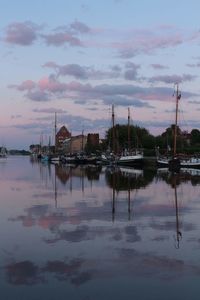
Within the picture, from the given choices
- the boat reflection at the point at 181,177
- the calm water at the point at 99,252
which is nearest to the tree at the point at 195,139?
the boat reflection at the point at 181,177

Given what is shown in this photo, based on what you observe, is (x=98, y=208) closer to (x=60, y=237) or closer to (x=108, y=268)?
(x=60, y=237)

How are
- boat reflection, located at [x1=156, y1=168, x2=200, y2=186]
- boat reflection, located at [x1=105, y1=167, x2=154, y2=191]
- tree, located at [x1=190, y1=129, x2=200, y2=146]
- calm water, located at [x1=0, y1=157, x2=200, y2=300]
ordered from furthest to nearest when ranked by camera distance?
tree, located at [x1=190, y1=129, x2=200, y2=146], boat reflection, located at [x1=156, y1=168, x2=200, y2=186], boat reflection, located at [x1=105, y1=167, x2=154, y2=191], calm water, located at [x1=0, y1=157, x2=200, y2=300]

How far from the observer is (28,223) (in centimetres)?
1919

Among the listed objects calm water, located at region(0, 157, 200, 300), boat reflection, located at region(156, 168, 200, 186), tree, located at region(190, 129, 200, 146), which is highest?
tree, located at region(190, 129, 200, 146)

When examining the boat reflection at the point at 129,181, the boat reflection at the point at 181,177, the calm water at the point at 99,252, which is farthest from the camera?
the boat reflection at the point at 181,177

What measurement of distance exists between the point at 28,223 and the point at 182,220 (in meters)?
6.09

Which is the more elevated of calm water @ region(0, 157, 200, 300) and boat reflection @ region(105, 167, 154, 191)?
calm water @ region(0, 157, 200, 300)

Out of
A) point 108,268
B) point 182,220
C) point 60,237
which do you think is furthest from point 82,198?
point 108,268

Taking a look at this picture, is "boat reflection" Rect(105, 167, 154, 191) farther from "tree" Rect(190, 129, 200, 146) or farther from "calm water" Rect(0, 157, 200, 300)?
"tree" Rect(190, 129, 200, 146)

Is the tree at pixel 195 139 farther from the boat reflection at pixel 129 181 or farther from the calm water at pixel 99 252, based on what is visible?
the calm water at pixel 99 252

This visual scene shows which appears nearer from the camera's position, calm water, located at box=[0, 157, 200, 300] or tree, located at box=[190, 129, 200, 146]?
calm water, located at box=[0, 157, 200, 300]

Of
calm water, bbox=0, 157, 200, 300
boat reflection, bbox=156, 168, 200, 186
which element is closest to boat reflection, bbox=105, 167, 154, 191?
boat reflection, bbox=156, 168, 200, 186

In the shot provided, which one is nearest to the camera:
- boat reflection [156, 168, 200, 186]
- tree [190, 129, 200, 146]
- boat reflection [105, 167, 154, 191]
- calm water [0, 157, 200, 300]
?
calm water [0, 157, 200, 300]

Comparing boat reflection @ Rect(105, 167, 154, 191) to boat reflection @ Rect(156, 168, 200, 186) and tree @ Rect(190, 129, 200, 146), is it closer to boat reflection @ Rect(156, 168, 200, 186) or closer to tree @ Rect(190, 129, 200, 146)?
boat reflection @ Rect(156, 168, 200, 186)
